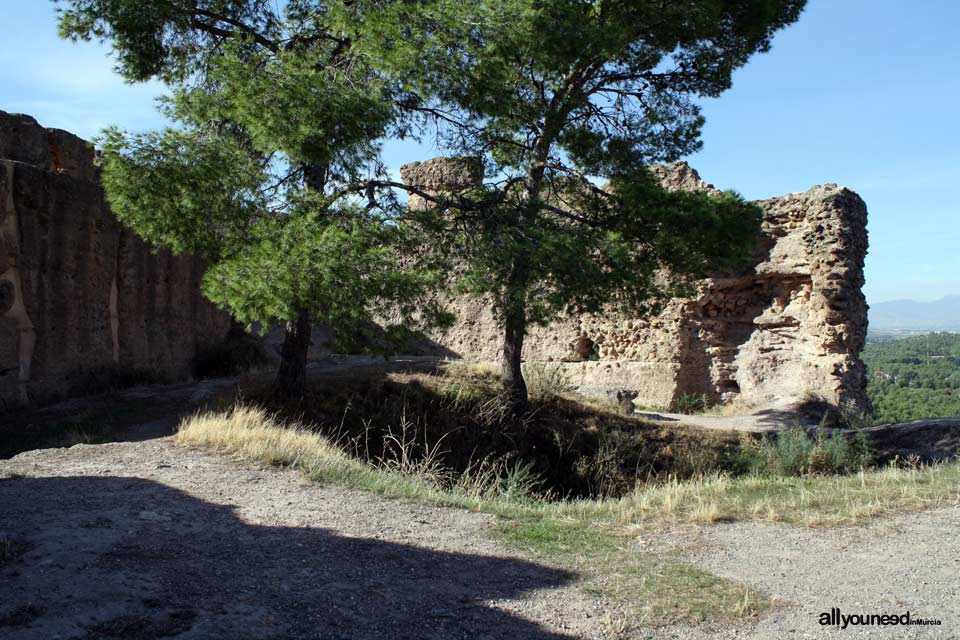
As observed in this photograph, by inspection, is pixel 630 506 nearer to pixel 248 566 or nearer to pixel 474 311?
pixel 248 566

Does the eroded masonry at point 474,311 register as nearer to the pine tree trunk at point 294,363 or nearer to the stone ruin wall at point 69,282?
the stone ruin wall at point 69,282

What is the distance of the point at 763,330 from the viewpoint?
582 inches

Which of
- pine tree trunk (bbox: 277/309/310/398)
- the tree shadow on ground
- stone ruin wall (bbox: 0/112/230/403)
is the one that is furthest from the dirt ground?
stone ruin wall (bbox: 0/112/230/403)

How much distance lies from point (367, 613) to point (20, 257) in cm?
801

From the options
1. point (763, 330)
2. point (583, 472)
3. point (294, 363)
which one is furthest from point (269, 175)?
point (763, 330)

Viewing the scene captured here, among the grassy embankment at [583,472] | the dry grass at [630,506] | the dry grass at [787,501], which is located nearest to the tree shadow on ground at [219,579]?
the dry grass at [630,506]

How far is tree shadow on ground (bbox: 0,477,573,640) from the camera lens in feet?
11.5

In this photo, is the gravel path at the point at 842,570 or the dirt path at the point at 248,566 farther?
the gravel path at the point at 842,570

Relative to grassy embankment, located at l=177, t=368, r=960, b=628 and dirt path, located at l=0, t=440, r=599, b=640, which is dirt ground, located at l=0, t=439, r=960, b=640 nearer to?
dirt path, located at l=0, t=440, r=599, b=640

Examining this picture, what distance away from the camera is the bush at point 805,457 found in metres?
Result: 8.84

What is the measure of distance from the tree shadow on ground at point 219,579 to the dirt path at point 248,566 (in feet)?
0.04

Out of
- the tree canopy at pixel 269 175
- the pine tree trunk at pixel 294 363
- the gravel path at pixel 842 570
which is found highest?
the tree canopy at pixel 269 175

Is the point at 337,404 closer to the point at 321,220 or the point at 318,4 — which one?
the point at 321,220

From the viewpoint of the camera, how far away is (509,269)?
9.52 m
